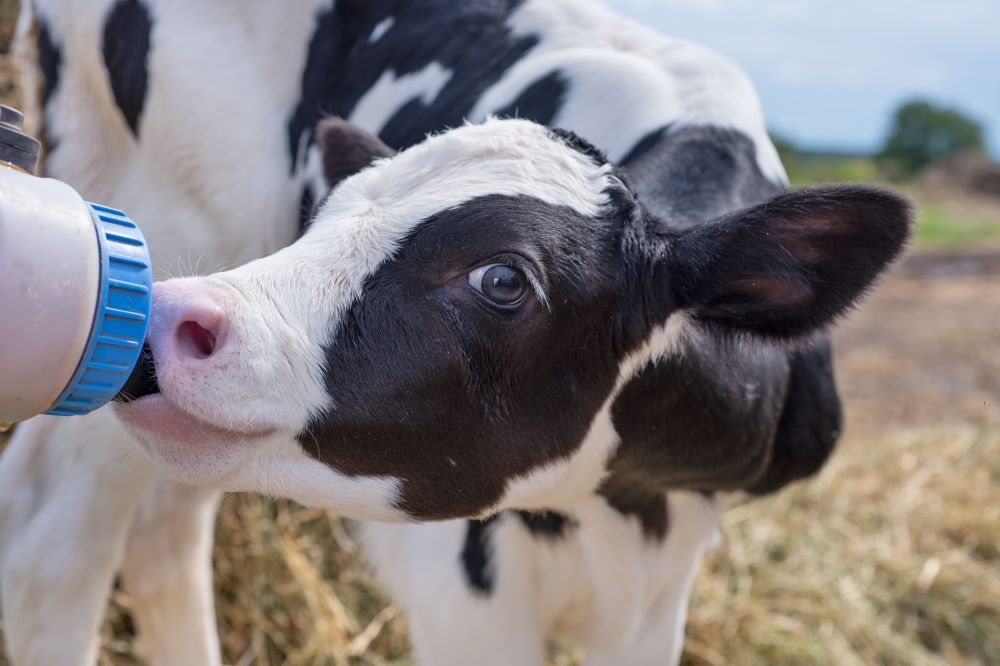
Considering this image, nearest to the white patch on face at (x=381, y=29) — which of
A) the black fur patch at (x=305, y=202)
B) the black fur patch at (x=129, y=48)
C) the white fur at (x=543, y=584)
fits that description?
the black fur patch at (x=305, y=202)

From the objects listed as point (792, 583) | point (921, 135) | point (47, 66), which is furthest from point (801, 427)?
point (921, 135)

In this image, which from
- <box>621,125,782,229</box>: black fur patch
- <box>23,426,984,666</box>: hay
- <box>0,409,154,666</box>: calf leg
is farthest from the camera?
<box>23,426,984,666</box>: hay

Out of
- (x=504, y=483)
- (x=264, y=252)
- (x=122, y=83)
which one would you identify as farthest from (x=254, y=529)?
(x=504, y=483)

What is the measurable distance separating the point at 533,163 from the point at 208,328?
77cm

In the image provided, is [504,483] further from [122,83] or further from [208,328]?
[122,83]

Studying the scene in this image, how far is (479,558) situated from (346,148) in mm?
1123

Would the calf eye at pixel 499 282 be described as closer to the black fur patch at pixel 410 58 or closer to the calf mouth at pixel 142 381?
the calf mouth at pixel 142 381

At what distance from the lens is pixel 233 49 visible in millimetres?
3654

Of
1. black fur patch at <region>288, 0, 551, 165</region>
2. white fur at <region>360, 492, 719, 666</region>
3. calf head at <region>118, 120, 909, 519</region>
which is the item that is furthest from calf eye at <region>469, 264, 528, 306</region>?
black fur patch at <region>288, 0, 551, 165</region>

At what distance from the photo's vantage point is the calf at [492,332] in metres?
2.07

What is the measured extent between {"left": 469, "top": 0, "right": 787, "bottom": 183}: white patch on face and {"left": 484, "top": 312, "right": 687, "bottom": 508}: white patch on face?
0.81m

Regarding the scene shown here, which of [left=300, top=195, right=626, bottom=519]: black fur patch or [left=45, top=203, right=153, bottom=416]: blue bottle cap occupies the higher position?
[left=45, top=203, right=153, bottom=416]: blue bottle cap

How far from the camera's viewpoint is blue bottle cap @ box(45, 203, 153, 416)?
72.1 inches

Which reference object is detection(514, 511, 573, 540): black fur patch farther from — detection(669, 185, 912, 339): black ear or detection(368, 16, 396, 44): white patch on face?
detection(368, 16, 396, 44): white patch on face
